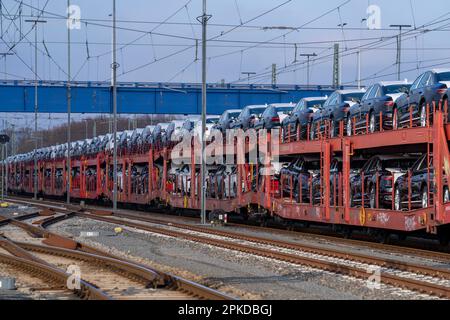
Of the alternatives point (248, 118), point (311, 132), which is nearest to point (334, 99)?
point (311, 132)

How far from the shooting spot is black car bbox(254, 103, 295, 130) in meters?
31.2

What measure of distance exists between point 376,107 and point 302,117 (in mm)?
6036

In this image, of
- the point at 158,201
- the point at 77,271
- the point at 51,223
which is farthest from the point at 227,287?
the point at 158,201

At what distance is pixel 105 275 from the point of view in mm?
16312

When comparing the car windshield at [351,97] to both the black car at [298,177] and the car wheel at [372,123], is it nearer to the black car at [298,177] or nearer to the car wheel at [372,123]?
the black car at [298,177]

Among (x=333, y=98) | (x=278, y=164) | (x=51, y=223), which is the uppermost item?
(x=333, y=98)

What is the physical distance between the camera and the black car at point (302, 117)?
28.5 m

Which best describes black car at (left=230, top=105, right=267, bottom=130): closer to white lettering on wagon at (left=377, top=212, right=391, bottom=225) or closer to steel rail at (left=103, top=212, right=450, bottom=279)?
steel rail at (left=103, top=212, right=450, bottom=279)

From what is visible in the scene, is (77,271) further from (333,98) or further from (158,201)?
(158,201)

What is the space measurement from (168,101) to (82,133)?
10504cm

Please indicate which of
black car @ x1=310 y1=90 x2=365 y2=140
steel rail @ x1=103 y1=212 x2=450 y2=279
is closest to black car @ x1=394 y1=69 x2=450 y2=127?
steel rail @ x1=103 y1=212 x2=450 y2=279

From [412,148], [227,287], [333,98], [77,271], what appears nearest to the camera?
[227,287]

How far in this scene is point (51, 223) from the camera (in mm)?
34562

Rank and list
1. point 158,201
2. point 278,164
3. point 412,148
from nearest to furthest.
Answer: point 412,148 < point 278,164 < point 158,201
